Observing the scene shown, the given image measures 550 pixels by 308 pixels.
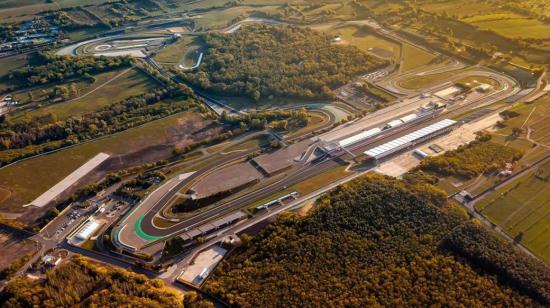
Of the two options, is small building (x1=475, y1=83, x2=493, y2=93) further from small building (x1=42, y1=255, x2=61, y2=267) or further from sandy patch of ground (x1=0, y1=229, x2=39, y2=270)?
sandy patch of ground (x1=0, y1=229, x2=39, y2=270)

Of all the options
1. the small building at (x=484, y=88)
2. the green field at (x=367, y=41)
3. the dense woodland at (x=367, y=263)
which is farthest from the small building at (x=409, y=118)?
the green field at (x=367, y=41)

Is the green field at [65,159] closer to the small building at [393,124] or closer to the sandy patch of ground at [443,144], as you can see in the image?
the small building at [393,124]

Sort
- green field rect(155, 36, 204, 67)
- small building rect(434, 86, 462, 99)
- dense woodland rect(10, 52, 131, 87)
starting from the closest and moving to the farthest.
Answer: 1. small building rect(434, 86, 462, 99)
2. dense woodland rect(10, 52, 131, 87)
3. green field rect(155, 36, 204, 67)

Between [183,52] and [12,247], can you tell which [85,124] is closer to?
[12,247]

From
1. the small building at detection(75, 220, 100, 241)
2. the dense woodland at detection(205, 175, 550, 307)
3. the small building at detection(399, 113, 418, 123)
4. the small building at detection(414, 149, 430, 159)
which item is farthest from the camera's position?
the small building at detection(399, 113, 418, 123)

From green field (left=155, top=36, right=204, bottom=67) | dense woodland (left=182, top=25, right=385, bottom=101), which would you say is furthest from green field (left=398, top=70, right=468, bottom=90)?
green field (left=155, top=36, right=204, bottom=67)

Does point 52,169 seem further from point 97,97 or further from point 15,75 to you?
point 15,75

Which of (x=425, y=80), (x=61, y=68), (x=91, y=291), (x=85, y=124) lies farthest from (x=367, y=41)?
(x=91, y=291)
